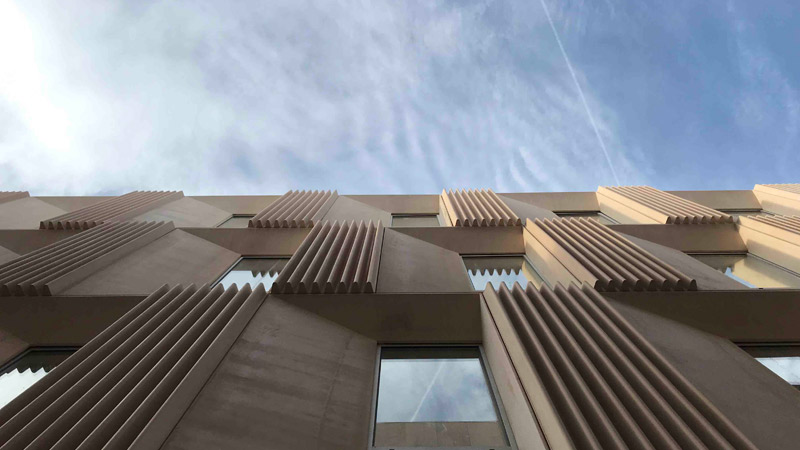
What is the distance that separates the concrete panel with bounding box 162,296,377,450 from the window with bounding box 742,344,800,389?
4.79 meters

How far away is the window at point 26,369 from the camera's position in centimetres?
346

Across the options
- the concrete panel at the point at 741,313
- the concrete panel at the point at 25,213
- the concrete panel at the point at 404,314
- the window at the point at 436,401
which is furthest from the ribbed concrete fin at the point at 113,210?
the concrete panel at the point at 741,313

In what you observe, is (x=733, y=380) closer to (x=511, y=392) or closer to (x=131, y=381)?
(x=511, y=392)

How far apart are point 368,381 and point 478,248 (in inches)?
165

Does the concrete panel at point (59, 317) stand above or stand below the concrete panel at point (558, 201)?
below

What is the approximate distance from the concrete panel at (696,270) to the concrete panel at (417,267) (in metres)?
3.63

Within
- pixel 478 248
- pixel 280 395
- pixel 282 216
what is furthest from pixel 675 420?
pixel 282 216

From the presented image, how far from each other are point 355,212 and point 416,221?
6.15 feet

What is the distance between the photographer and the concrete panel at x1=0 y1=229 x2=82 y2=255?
6.93 m

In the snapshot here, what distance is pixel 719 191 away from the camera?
1017cm

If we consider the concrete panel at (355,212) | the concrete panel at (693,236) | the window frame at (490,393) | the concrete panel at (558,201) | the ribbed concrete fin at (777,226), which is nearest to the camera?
the window frame at (490,393)

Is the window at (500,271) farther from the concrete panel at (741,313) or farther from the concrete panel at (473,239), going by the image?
the concrete panel at (741,313)

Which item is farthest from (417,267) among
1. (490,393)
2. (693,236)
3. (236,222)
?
(236,222)

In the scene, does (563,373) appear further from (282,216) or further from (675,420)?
(282,216)
